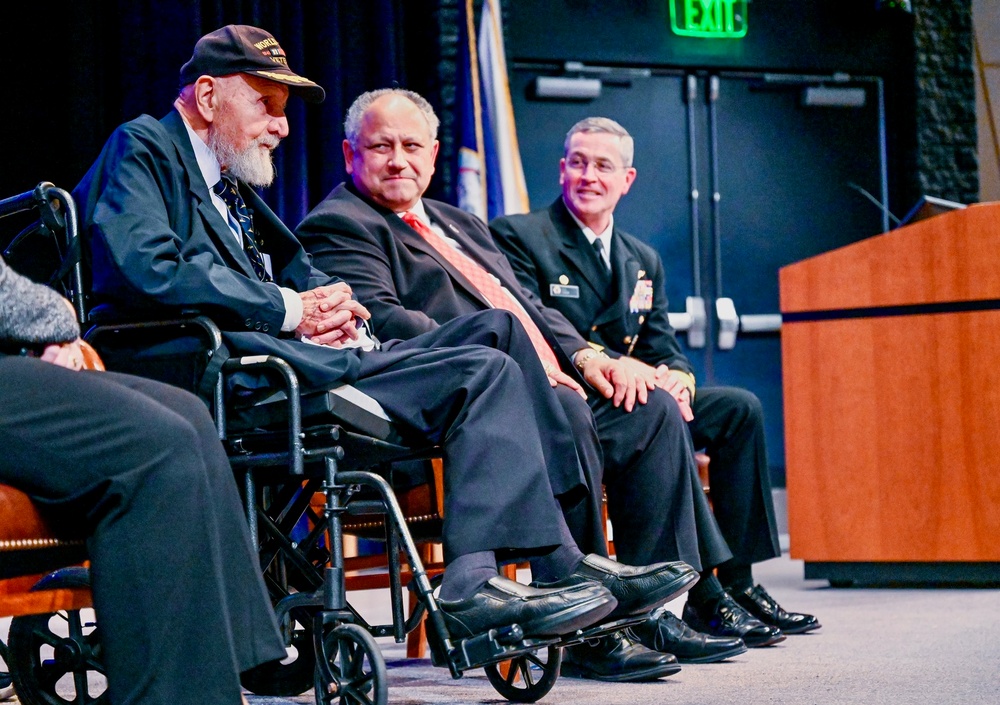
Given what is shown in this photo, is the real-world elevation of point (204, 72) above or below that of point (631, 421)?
above

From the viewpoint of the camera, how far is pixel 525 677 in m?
2.32

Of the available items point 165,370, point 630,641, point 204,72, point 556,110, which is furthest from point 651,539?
point 556,110

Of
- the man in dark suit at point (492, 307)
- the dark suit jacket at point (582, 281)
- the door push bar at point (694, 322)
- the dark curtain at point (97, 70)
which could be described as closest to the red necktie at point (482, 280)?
the man in dark suit at point (492, 307)

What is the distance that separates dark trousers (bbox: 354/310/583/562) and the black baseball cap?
56cm

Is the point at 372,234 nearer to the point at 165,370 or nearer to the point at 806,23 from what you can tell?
the point at 165,370

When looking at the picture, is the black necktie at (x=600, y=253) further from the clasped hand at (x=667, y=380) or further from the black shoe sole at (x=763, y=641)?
the black shoe sole at (x=763, y=641)

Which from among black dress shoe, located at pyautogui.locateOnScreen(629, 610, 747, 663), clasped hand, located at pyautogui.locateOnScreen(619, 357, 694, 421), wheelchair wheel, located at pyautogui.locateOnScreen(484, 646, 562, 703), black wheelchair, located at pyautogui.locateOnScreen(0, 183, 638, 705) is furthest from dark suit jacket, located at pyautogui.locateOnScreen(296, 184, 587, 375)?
wheelchair wheel, located at pyautogui.locateOnScreen(484, 646, 562, 703)

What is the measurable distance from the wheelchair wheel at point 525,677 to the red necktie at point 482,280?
28.6 inches

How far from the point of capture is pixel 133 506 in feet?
5.02

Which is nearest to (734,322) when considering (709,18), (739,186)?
(739,186)

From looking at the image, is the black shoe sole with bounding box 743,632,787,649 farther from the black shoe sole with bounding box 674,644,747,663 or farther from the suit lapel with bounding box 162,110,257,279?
the suit lapel with bounding box 162,110,257,279

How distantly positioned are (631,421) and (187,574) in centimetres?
138

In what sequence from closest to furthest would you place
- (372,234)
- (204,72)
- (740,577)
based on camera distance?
(204,72) < (372,234) < (740,577)

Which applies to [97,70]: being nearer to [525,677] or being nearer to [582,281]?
[582,281]
